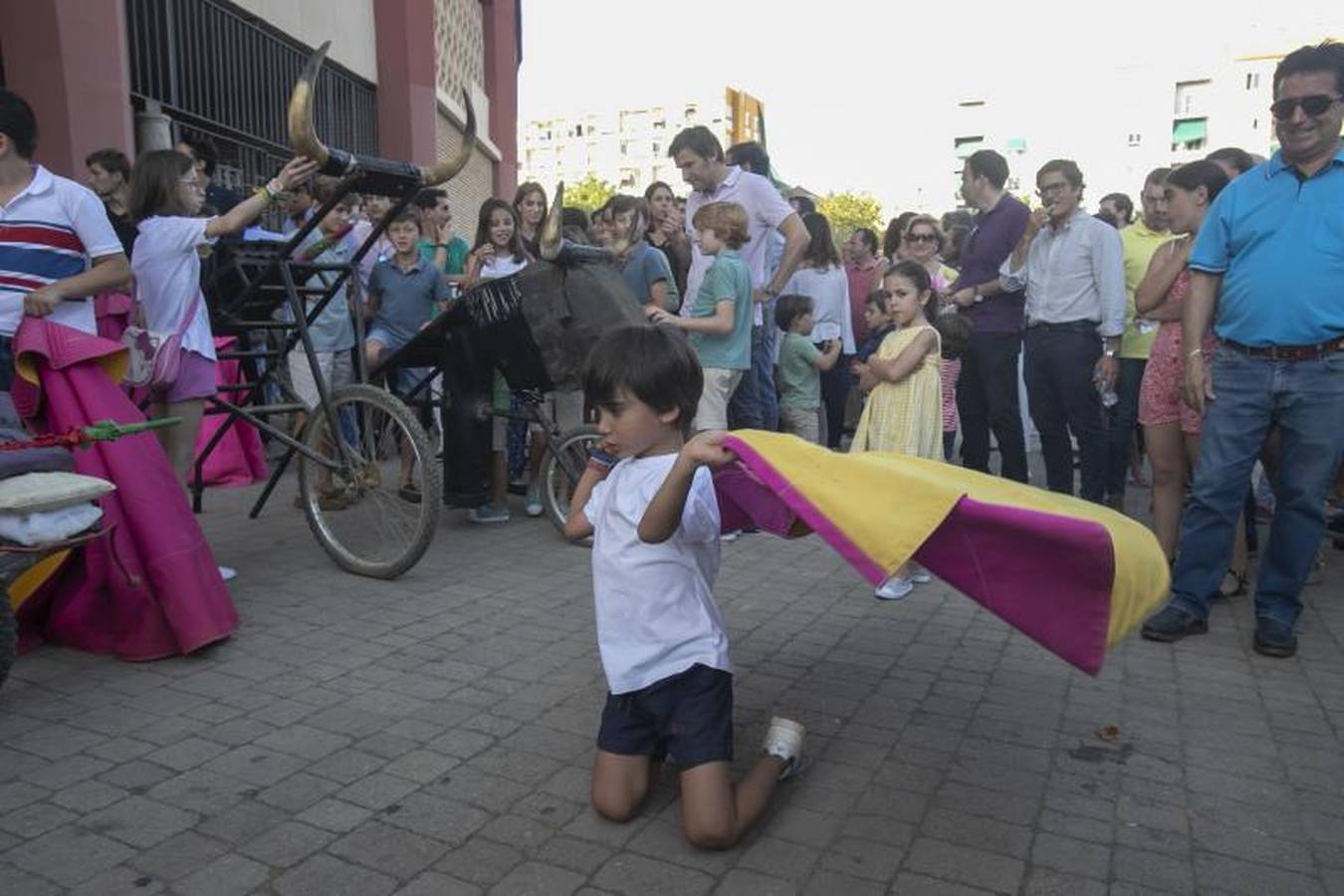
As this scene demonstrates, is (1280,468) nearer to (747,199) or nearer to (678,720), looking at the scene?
(678,720)

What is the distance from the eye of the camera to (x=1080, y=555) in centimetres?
238

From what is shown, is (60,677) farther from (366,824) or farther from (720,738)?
(720,738)

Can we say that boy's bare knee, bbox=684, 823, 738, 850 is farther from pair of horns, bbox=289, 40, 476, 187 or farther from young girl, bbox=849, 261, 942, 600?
pair of horns, bbox=289, 40, 476, 187

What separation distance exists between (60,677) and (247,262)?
2.06 metres

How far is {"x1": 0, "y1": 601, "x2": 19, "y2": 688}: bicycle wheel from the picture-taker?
3.19 m

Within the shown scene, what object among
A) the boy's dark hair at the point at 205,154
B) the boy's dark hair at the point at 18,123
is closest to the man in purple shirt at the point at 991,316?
the boy's dark hair at the point at 18,123

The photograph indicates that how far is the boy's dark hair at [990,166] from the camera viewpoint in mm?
6438

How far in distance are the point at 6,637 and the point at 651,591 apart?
2118 millimetres

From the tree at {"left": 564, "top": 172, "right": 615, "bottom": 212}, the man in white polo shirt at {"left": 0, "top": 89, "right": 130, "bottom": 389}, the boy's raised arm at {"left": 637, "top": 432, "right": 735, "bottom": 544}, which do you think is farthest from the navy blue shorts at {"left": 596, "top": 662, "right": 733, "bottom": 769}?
the tree at {"left": 564, "top": 172, "right": 615, "bottom": 212}

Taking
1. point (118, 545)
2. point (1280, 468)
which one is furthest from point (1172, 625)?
point (118, 545)

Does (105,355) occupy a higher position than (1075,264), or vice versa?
(1075,264)

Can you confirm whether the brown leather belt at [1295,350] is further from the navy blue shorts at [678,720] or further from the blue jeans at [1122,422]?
the navy blue shorts at [678,720]

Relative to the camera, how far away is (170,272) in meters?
4.38

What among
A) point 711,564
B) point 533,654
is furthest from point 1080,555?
point 533,654
